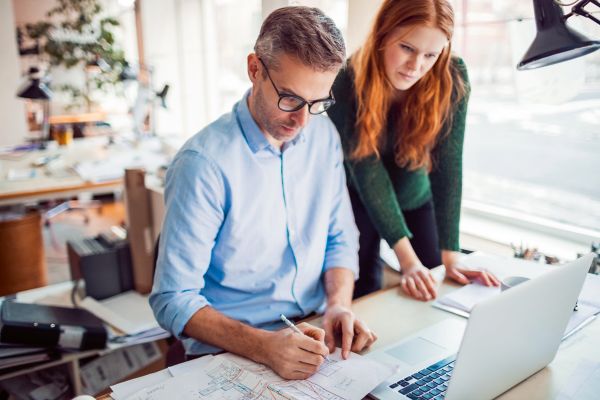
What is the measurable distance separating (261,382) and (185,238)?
371 millimetres

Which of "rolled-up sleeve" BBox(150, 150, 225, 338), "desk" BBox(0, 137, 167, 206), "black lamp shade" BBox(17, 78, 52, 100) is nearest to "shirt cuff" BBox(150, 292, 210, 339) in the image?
"rolled-up sleeve" BBox(150, 150, 225, 338)

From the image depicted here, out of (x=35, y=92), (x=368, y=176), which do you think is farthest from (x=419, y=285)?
(x=35, y=92)

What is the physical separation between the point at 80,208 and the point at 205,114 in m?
1.66

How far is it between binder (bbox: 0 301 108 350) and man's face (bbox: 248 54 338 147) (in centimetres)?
96

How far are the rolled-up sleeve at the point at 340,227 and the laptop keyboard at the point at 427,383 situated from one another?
49cm

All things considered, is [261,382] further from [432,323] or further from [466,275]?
[466,275]

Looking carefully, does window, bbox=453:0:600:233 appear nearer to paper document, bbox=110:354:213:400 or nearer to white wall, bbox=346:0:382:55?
white wall, bbox=346:0:382:55

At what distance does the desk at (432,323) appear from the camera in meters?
0.96

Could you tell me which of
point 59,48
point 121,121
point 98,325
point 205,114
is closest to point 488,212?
point 98,325

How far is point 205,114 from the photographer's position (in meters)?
4.62

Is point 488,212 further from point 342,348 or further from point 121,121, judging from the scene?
point 121,121

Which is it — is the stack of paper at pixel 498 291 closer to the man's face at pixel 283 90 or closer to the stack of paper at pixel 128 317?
the man's face at pixel 283 90

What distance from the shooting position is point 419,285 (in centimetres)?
137

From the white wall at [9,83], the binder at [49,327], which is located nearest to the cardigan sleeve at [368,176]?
the binder at [49,327]
